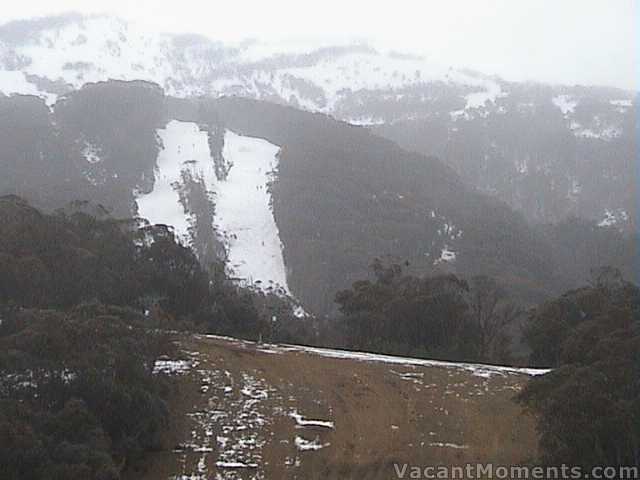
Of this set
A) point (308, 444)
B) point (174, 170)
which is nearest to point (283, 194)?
point (174, 170)

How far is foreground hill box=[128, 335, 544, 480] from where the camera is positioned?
52.9 feet

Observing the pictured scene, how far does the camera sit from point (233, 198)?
343 ft

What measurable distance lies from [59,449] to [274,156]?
4111 inches

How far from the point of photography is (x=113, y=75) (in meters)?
180

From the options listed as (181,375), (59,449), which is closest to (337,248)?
(181,375)

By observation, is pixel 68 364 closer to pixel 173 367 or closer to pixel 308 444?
pixel 308 444

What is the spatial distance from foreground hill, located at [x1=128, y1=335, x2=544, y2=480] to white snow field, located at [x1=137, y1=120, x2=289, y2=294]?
53.6 metres

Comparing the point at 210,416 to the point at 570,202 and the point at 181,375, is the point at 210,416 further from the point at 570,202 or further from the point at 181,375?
the point at 570,202

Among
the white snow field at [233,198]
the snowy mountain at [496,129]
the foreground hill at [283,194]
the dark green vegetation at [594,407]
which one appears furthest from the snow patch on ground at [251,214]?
the dark green vegetation at [594,407]

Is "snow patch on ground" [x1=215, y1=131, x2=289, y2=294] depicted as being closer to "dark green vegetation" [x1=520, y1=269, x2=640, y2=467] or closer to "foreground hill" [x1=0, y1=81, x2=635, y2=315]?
"foreground hill" [x1=0, y1=81, x2=635, y2=315]

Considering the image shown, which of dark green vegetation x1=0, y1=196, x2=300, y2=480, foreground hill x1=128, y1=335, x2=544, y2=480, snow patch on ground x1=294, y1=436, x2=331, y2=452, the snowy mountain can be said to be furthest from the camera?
the snowy mountain

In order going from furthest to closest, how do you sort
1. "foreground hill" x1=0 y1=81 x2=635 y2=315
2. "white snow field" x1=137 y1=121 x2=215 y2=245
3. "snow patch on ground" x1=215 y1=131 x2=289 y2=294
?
"white snow field" x1=137 y1=121 x2=215 y2=245 < "snow patch on ground" x1=215 y1=131 x2=289 y2=294 < "foreground hill" x1=0 y1=81 x2=635 y2=315

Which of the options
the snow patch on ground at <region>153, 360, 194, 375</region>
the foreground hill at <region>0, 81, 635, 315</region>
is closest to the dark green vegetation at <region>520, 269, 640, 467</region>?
the snow patch on ground at <region>153, 360, 194, 375</region>

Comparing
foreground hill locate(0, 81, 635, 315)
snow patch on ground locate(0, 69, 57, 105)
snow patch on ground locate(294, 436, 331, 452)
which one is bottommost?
snow patch on ground locate(294, 436, 331, 452)
